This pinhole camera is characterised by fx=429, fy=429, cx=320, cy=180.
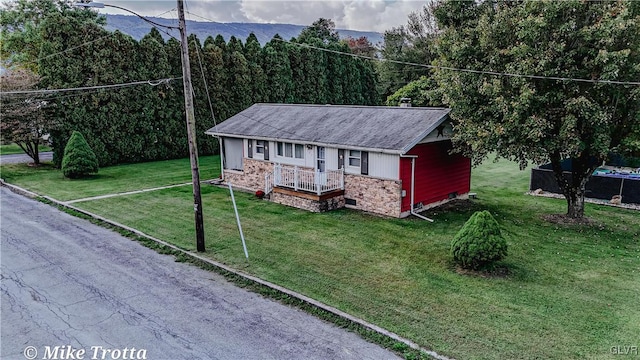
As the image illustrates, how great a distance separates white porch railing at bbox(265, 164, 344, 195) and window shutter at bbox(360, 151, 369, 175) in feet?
2.77

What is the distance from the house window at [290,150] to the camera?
17219 mm

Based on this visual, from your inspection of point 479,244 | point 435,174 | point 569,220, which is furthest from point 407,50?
point 479,244

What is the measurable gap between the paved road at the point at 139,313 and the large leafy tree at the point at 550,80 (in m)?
8.18

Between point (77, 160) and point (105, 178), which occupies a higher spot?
point (77, 160)

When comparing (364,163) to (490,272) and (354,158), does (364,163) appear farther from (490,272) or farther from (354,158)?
(490,272)

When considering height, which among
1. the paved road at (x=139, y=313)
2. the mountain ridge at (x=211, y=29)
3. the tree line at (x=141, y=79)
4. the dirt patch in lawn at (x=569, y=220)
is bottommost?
the paved road at (x=139, y=313)

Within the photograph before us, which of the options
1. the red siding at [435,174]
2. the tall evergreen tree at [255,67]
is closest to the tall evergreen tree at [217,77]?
the tall evergreen tree at [255,67]

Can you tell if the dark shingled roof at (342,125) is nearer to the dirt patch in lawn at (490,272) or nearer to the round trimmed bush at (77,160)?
the dirt patch in lawn at (490,272)

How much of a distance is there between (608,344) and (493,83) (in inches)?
310

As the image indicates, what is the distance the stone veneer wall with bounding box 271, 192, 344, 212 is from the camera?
15125 mm

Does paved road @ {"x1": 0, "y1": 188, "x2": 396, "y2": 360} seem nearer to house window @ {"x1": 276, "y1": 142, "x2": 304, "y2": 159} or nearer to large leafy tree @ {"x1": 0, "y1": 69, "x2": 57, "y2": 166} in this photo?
house window @ {"x1": 276, "y1": 142, "x2": 304, "y2": 159}

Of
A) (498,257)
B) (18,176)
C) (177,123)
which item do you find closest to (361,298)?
(498,257)

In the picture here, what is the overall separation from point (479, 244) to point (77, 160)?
19.2 metres

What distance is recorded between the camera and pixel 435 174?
15.6m
